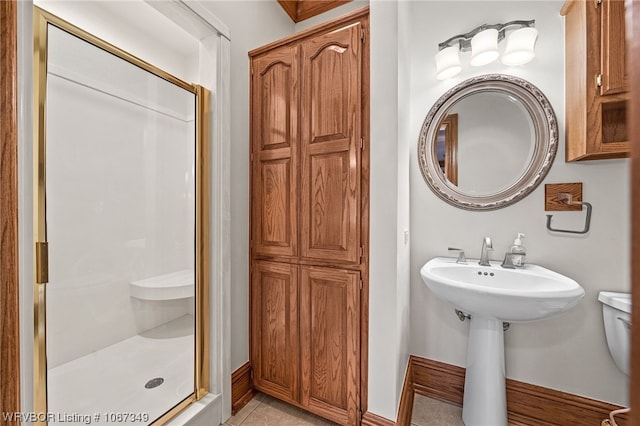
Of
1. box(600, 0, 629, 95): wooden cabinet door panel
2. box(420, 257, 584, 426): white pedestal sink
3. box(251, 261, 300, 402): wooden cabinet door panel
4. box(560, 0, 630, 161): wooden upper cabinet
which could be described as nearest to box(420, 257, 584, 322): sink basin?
box(420, 257, 584, 426): white pedestal sink

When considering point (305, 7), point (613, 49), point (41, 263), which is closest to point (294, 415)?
point (41, 263)

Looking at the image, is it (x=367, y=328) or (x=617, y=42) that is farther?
(x=367, y=328)

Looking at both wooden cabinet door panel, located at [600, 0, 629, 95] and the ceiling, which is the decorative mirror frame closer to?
wooden cabinet door panel, located at [600, 0, 629, 95]

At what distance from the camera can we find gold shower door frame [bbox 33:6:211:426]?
938 millimetres

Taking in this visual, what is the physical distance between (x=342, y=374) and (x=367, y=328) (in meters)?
0.28

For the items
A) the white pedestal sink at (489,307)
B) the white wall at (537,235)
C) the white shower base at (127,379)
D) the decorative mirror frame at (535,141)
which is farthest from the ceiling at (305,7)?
the white shower base at (127,379)

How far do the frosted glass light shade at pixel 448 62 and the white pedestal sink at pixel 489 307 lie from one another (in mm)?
1115

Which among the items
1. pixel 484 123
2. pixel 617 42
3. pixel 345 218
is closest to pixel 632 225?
pixel 345 218

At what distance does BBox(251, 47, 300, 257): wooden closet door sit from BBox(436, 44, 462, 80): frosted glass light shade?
0.86m

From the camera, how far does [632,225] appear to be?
0.23 meters

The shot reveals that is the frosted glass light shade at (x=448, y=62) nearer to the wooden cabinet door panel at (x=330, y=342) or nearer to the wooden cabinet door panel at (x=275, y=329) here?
the wooden cabinet door panel at (x=330, y=342)

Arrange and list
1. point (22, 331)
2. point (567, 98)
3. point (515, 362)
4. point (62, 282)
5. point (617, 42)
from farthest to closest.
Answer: point (515, 362) < point (567, 98) < point (62, 282) < point (617, 42) < point (22, 331)

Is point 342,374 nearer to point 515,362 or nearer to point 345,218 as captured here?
point 345,218

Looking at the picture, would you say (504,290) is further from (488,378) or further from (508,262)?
(488,378)
